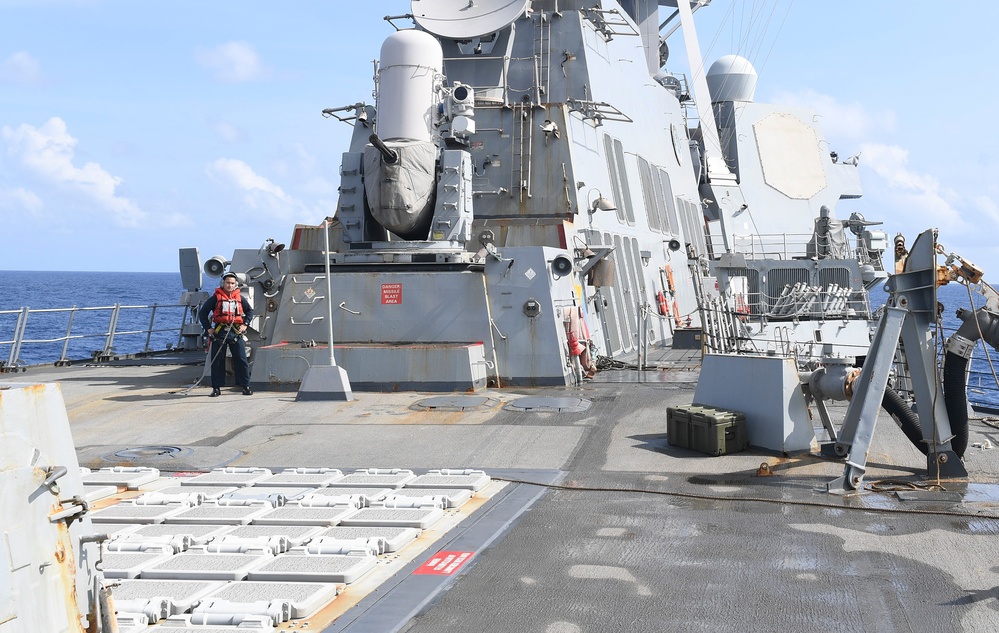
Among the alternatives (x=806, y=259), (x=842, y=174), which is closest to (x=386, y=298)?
(x=806, y=259)

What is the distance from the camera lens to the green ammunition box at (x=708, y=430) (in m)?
7.94

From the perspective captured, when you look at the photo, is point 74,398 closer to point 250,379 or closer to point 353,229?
point 250,379

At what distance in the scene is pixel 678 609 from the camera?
4.29 metres

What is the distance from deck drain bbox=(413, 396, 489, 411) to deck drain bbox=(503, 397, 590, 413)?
349 millimetres

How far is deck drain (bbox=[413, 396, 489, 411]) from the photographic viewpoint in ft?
34.3

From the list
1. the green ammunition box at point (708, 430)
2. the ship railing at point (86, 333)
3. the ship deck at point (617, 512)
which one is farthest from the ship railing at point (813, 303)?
the green ammunition box at point (708, 430)

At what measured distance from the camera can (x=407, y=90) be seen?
43.6ft

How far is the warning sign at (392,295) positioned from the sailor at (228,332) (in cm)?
178

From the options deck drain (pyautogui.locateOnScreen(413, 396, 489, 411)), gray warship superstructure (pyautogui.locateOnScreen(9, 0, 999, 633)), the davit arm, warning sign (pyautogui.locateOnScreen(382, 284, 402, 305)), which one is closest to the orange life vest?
gray warship superstructure (pyautogui.locateOnScreen(9, 0, 999, 633))

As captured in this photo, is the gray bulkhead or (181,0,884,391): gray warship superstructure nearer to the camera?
(181,0,884,391): gray warship superstructure

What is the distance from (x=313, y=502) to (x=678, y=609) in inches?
107

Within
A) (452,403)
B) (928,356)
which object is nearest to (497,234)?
(452,403)

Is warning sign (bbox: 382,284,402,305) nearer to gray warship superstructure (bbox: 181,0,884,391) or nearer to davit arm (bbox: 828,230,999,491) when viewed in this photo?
gray warship superstructure (bbox: 181,0,884,391)

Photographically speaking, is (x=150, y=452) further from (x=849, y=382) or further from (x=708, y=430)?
(x=849, y=382)
